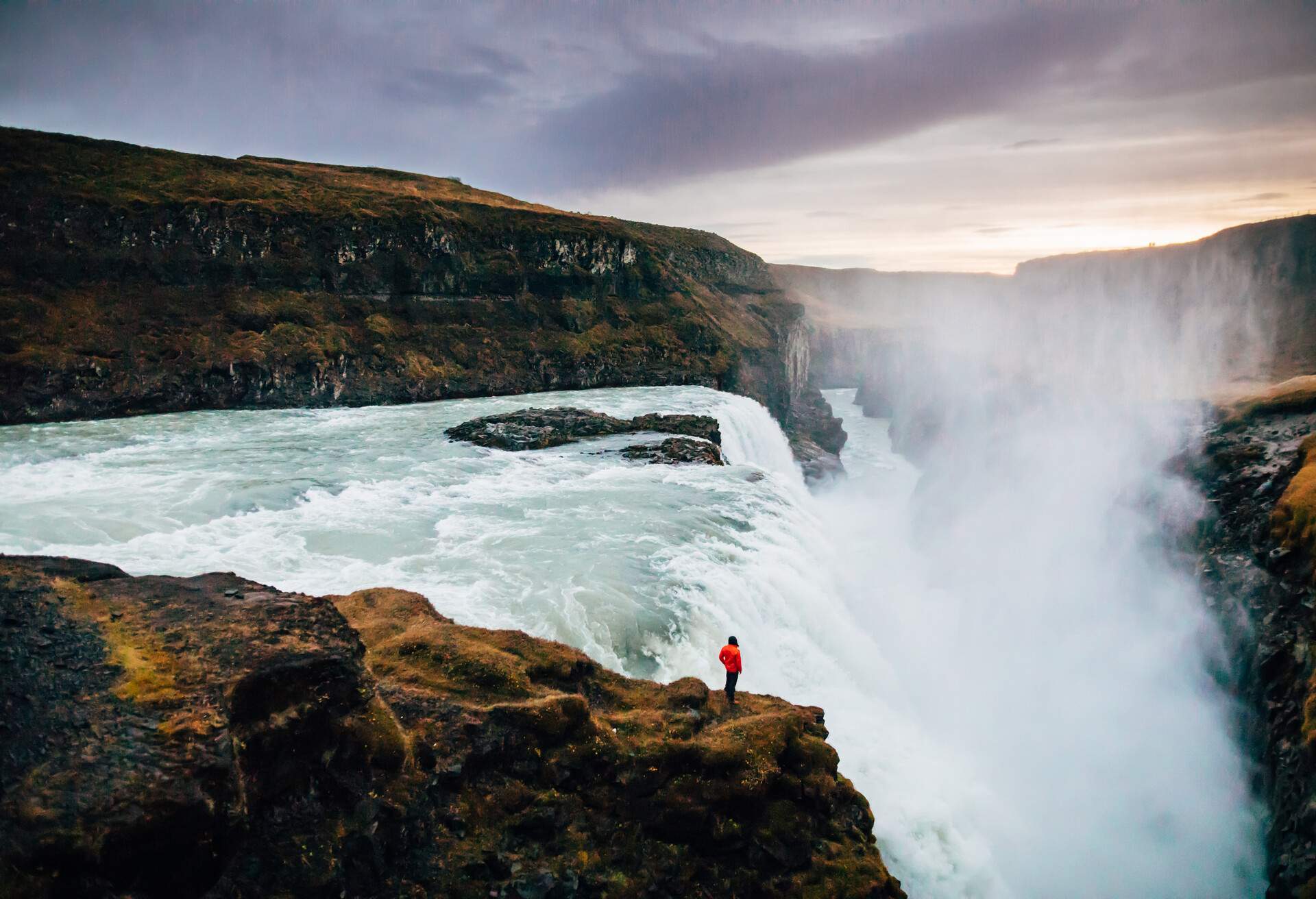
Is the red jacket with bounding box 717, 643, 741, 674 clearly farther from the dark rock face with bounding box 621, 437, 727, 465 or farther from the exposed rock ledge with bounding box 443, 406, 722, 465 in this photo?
the exposed rock ledge with bounding box 443, 406, 722, 465

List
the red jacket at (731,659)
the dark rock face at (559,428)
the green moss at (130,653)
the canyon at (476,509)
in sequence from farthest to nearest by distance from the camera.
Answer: the dark rock face at (559,428) → the red jacket at (731,659) → the canyon at (476,509) → the green moss at (130,653)

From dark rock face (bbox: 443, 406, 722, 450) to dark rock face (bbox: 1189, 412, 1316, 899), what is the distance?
2408cm

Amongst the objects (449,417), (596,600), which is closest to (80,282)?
(449,417)

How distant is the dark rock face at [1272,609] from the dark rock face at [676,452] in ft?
70.5

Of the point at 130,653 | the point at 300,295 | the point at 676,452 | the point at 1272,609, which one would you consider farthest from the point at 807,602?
the point at 300,295

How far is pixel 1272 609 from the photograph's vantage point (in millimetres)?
20906

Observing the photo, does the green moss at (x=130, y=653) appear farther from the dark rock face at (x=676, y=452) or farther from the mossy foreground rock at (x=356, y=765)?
the dark rock face at (x=676, y=452)

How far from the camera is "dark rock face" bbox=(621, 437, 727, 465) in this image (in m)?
35.0

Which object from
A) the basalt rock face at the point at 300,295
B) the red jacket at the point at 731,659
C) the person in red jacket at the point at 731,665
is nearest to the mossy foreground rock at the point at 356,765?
the person in red jacket at the point at 731,665

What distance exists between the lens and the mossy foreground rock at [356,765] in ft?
19.7

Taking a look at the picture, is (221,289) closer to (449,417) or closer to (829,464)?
(449,417)

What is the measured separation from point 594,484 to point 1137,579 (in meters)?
24.5

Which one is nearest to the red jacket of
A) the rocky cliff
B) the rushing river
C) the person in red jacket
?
the person in red jacket

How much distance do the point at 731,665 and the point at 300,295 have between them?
188 feet
